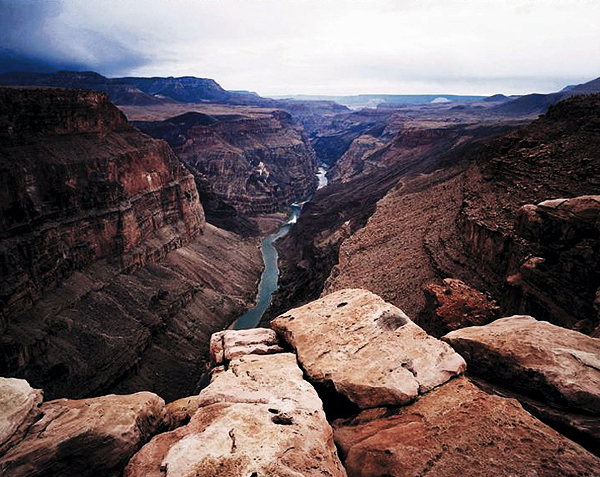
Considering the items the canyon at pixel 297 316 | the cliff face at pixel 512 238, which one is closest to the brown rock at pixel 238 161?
the canyon at pixel 297 316

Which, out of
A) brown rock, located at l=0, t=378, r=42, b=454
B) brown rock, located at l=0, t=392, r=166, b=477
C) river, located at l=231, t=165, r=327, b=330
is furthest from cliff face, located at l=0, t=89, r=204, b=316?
brown rock, located at l=0, t=392, r=166, b=477

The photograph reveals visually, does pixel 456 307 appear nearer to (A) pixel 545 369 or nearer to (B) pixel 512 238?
(B) pixel 512 238

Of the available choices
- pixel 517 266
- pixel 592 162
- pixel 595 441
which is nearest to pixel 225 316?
pixel 517 266

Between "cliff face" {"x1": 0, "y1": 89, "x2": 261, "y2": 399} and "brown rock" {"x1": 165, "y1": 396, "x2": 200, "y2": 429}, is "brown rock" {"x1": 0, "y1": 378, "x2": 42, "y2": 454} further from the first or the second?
"cliff face" {"x1": 0, "y1": 89, "x2": 261, "y2": 399}

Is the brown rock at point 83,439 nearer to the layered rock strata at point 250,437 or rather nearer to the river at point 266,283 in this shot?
the layered rock strata at point 250,437

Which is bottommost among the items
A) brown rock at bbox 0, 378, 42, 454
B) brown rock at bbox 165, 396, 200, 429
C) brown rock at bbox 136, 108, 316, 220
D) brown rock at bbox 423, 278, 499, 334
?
brown rock at bbox 136, 108, 316, 220

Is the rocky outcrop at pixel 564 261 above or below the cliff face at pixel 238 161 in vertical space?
above
